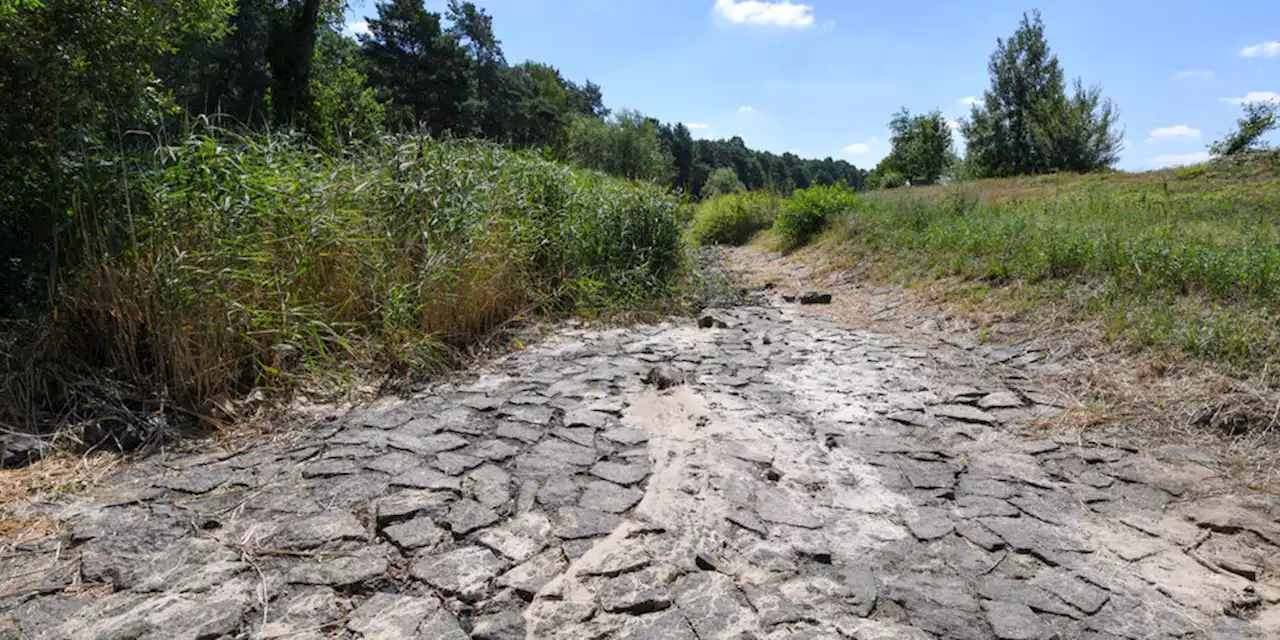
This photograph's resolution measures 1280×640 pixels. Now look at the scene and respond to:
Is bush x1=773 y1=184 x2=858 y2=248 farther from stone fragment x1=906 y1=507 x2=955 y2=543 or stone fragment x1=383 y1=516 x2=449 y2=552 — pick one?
stone fragment x1=383 y1=516 x2=449 y2=552

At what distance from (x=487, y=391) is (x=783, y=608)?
230 cm

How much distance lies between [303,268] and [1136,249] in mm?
5882

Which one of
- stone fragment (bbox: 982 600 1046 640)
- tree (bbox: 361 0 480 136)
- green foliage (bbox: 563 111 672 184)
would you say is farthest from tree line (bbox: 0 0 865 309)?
green foliage (bbox: 563 111 672 184)

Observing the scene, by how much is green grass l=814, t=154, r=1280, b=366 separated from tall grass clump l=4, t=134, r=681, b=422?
11.3 feet

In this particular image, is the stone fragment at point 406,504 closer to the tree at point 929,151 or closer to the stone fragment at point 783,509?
the stone fragment at point 783,509

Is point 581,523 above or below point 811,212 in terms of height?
below

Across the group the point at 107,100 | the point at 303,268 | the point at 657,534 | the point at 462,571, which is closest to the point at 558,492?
the point at 657,534

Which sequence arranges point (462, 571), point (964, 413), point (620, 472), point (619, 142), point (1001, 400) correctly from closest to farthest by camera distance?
point (462, 571) < point (620, 472) < point (964, 413) < point (1001, 400) < point (619, 142)

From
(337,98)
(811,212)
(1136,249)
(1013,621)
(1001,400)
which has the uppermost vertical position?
(337,98)

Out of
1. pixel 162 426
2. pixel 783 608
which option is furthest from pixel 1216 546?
pixel 162 426

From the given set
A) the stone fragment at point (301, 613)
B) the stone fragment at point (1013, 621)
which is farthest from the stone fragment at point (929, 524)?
the stone fragment at point (301, 613)

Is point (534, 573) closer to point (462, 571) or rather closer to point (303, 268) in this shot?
point (462, 571)

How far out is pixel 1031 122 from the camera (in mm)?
25875

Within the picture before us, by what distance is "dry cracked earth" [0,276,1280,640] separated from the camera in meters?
1.75
